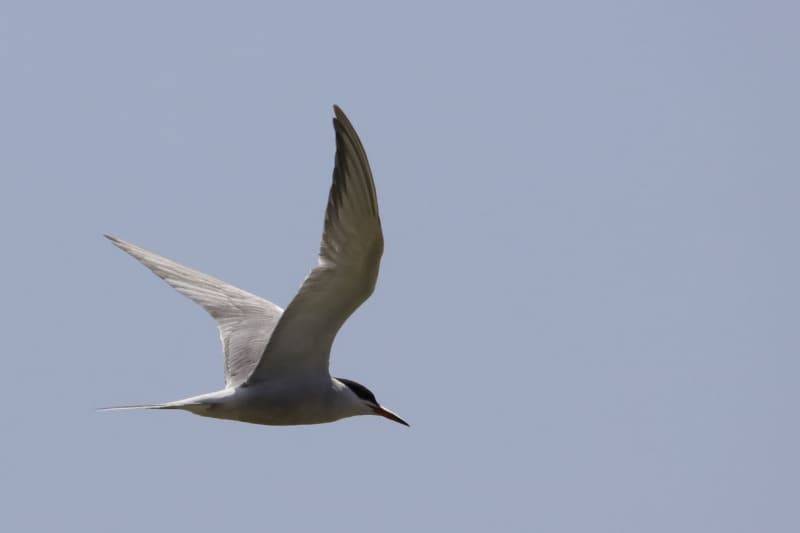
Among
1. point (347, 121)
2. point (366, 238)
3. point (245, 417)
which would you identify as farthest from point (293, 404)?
point (347, 121)

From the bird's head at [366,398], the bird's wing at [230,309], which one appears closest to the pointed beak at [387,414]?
the bird's head at [366,398]

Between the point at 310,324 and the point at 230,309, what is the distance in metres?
2.34

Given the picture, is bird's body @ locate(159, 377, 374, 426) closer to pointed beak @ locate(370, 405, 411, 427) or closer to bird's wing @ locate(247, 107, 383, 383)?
bird's wing @ locate(247, 107, 383, 383)

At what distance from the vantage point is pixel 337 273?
972 centimetres

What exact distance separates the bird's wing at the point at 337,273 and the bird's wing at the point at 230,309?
82 centimetres

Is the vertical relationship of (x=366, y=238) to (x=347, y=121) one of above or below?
below

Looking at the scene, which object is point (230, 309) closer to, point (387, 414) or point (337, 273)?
point (387, 414)

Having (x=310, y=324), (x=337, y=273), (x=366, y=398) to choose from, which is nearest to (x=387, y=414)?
(x=366, y=398)

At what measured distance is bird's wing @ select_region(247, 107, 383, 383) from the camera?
910 centimetres

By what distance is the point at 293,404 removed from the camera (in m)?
10.6

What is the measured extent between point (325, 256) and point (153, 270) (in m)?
3.42

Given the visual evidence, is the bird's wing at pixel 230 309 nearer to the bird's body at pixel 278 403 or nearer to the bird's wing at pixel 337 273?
the bird's body at pixel 278 403

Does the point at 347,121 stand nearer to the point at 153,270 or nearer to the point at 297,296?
the point at 297,296

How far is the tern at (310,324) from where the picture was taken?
924cm
